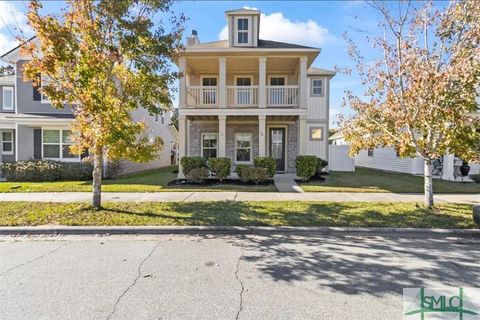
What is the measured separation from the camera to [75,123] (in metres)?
7.44

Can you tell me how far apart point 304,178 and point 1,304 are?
38.3 ft

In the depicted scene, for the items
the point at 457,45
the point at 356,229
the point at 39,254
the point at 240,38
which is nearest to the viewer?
the point at 39,254

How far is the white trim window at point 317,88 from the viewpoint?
62.2ft

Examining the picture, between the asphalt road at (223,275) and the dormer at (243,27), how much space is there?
12.3m

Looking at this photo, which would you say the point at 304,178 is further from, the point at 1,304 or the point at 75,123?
the point at 1,304

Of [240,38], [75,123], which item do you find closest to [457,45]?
[75,123]

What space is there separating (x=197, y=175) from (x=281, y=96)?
642 centimetres

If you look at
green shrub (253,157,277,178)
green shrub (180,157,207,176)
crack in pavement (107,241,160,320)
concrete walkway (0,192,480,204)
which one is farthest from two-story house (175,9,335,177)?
crack in pavement (107,241,160,320)

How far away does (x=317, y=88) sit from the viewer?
62.5 feet

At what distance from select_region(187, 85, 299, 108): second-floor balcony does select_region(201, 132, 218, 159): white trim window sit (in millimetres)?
2349

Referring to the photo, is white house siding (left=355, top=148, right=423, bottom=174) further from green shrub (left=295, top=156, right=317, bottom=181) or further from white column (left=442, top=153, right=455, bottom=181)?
green shrub (left=295, top=156, right=317, bottom=181)

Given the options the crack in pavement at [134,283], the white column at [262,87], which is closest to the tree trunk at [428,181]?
the crack in pavement at [134,283]

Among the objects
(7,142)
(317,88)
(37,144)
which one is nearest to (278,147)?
(317,88)

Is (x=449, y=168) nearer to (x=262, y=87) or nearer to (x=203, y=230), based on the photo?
(x=262, y=87)
